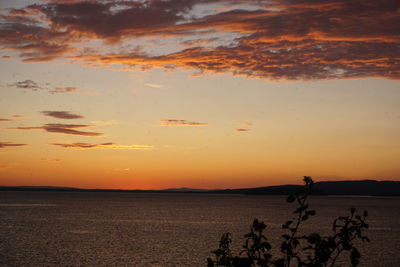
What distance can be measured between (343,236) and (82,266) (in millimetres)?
49027

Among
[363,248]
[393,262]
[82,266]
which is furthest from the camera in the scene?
[363,248]

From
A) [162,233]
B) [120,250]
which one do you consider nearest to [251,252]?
[120,250]

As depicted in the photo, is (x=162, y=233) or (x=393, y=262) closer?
(x=393, y=262)

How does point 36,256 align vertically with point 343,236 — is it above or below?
below

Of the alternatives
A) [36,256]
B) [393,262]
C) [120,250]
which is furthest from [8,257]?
[393,262]

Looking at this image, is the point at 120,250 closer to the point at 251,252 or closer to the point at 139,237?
the point at 139,237

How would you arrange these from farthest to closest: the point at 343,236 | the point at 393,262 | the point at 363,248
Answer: the point at 363,248 → the point at 393,262 → the point at 343,236

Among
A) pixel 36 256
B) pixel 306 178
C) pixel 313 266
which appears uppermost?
pixel 306 178

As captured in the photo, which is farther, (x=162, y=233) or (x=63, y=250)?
(x=162, y=233)

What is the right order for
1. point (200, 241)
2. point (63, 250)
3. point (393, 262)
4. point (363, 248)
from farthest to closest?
1. point (200, 241)
2. point (363, 248)
3. point (63, 250)
4. point (393, 262)

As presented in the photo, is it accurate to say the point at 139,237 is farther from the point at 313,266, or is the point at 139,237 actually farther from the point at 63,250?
the point at 313,266

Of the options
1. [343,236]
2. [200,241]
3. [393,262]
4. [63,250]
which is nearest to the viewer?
[343,236]

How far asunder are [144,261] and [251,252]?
50.0 m

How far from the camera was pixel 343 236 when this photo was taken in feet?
23.2
